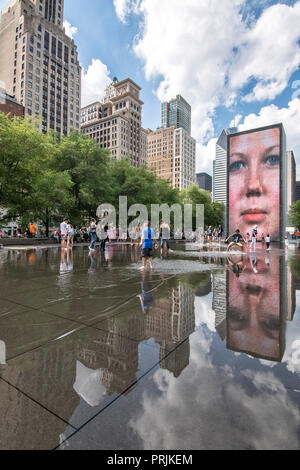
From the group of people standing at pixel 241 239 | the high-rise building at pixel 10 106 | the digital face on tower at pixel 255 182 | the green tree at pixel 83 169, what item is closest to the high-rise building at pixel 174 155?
the high-rise building at pixel 10 106

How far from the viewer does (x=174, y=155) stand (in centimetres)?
13925

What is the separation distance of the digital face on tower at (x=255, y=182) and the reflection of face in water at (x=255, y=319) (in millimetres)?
44365

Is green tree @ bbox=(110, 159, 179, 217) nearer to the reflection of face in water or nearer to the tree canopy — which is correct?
the tree canopy

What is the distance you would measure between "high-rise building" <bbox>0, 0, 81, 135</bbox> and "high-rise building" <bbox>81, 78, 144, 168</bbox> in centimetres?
1730

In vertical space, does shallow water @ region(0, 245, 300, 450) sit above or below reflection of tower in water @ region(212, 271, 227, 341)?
below

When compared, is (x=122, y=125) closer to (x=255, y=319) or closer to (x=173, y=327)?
(x=255, y=319)

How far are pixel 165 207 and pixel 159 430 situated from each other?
40.3m

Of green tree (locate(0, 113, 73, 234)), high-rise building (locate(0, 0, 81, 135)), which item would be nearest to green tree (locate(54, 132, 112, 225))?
green tree (locate(0, 113, 73, 234))

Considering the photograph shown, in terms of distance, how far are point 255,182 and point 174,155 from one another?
97.7m

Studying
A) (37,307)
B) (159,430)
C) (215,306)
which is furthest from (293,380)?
(37,307)

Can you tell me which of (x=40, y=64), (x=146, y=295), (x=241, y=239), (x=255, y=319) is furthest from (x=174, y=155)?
(x=255, y=319)

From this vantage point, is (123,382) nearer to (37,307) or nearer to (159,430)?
(159,430)

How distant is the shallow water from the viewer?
1.67 meters

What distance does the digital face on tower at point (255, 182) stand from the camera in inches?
1853
